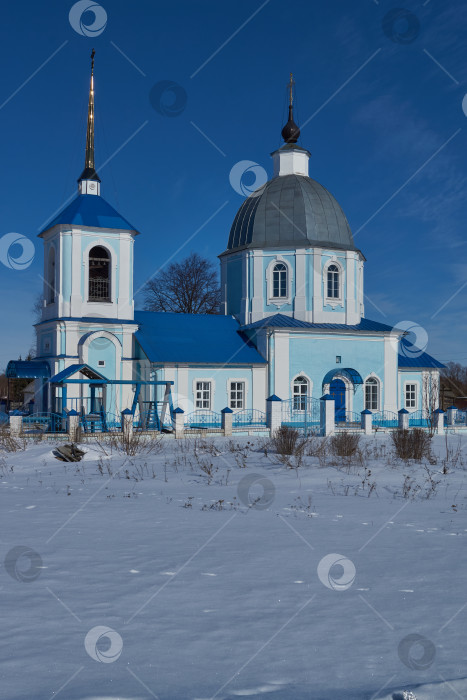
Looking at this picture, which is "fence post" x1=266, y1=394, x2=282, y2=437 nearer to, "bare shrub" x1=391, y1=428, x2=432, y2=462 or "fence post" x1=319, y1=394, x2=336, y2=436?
"fence post" x1=319, y1=394, x2=336, y2=436

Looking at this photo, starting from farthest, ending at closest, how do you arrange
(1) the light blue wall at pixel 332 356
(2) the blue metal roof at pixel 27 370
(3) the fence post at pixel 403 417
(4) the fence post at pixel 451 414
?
(4) the fence post at pixel 451 414 → (1) the light blue wall at pixel 332 356 → (3) the fence post at pixel 403 417 → (2) the blue metal roof at pixel 27 370

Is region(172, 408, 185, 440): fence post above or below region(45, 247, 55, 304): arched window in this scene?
below

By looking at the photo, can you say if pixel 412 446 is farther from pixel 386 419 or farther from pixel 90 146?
pixel 90 146

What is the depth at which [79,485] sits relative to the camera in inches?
408

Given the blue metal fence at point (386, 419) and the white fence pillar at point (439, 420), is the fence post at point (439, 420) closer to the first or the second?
the white fence pillar at point (439, 420)

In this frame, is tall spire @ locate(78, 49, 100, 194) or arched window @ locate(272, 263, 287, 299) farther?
arched window @ locate(272, 263, 287, 299)

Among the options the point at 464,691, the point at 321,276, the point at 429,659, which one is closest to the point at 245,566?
the point at 429,659

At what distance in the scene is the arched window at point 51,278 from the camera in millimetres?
23391

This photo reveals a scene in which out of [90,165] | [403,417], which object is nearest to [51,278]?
[90,165]

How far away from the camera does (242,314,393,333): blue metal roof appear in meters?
24.4

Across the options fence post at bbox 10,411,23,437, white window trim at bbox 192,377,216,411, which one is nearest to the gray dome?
white window trim at bbox 192,377,216,411

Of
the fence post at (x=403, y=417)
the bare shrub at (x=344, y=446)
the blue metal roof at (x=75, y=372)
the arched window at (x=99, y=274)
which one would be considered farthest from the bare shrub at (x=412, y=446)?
the arched window at (x=99, y=274)

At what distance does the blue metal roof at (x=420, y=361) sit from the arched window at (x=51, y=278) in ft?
46.3

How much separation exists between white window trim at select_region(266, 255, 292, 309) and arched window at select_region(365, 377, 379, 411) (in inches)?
174
